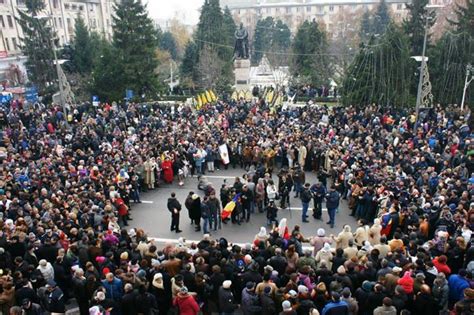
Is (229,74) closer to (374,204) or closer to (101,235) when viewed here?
(374,204)

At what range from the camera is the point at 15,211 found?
1206cm

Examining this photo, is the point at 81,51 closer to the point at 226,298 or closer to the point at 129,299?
the point at 129,299

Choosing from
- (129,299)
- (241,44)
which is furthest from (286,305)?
(241,44)

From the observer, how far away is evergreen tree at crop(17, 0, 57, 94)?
126ft

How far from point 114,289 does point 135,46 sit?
29.9m

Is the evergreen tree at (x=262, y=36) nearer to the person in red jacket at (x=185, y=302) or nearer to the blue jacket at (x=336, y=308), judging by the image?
the person in red jacket at (x=185, y=302)

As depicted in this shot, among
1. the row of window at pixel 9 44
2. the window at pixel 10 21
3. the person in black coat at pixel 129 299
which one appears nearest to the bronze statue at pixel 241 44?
the person in black coat at pixel 129 299

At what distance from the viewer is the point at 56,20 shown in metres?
56.2

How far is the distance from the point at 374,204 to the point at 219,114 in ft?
42.9

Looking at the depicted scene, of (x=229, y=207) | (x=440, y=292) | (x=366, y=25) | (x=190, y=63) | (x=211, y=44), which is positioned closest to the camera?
(x=440, y=292)

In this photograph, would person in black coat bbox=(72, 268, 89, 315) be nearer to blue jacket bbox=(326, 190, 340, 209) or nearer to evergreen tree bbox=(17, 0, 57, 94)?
blue jacket bbox=(326, 190, 340, 209)

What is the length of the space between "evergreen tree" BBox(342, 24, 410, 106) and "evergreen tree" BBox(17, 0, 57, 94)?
25.5 metres

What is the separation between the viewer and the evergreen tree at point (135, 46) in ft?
115

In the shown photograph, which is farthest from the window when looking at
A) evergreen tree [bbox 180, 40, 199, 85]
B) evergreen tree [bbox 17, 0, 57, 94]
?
evergreen tree [bbox 180, 40, 199, 85]
